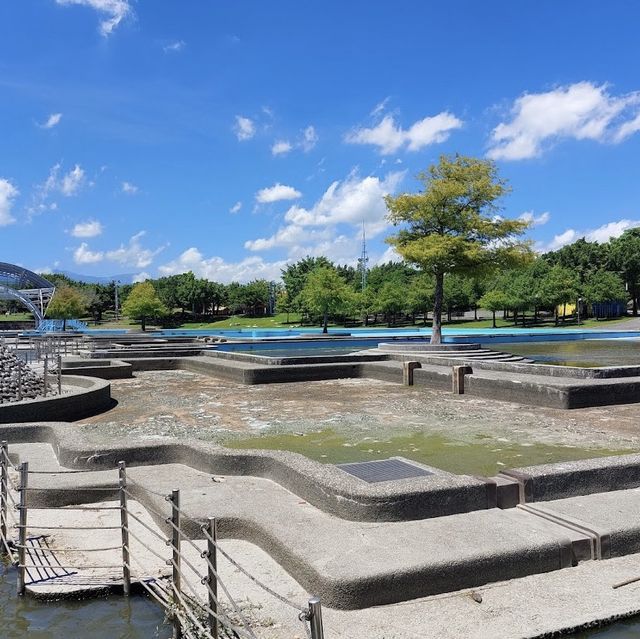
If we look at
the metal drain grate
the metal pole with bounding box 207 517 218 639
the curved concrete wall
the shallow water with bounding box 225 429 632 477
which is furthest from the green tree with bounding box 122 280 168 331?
the metal pole with bounding box 207 517 218 639

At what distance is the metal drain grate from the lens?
A: 22.6 ft

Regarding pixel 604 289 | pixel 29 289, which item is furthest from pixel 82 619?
pixel 29 289

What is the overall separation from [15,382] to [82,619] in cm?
908

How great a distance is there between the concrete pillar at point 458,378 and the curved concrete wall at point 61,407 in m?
8.00

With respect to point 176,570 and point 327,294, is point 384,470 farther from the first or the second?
point 327,294

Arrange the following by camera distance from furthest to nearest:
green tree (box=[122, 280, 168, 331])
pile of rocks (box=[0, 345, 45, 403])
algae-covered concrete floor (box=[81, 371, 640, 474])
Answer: green tree (box=[122, 280, 168, 331]), pile of rocks (box=[0, 345, 45, 403]), algae-covered concrete floor (box=[81, 371, 640, 474])

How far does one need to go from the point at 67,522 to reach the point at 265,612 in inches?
123

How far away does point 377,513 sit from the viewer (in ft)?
18.9

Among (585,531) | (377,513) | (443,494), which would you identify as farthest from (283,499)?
(585,531)

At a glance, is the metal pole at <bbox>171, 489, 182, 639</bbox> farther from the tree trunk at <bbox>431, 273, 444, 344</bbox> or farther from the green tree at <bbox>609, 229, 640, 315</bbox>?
the green tree at <bbox>609, 229, 640, 315</bbox>

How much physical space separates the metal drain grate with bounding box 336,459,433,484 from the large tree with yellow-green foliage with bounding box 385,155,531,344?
63.2ft

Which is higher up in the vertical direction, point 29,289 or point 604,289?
point 29,289

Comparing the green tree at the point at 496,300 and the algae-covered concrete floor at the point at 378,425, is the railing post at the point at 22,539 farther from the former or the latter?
the green tree at the point at 496,300

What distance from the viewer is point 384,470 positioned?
23.6 feet
